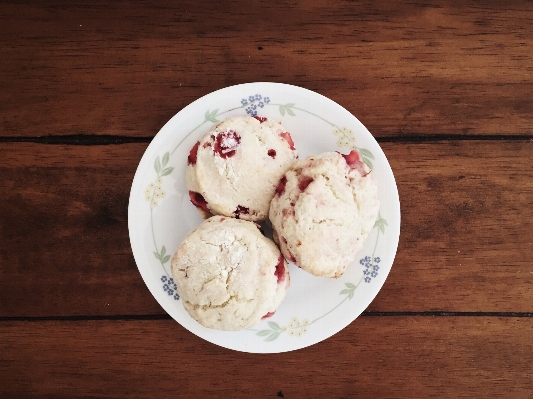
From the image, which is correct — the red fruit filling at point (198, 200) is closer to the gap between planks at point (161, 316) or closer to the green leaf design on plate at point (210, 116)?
the green leaf design on plate at point (210, 116)

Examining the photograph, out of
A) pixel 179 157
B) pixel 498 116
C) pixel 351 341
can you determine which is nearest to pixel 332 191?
pixel 179 157

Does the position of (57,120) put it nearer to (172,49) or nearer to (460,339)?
(172,49)

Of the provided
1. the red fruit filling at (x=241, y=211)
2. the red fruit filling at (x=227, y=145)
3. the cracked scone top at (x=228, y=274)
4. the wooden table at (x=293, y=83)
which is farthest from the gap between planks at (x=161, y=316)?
the red fruit filling at (x=227, y=145)

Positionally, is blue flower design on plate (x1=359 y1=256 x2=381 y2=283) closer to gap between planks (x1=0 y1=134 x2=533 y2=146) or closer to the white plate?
the white plate

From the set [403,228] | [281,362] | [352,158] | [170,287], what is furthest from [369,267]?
[170,287]

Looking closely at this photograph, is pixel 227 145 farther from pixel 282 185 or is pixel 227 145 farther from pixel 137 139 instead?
pixel 137 139
